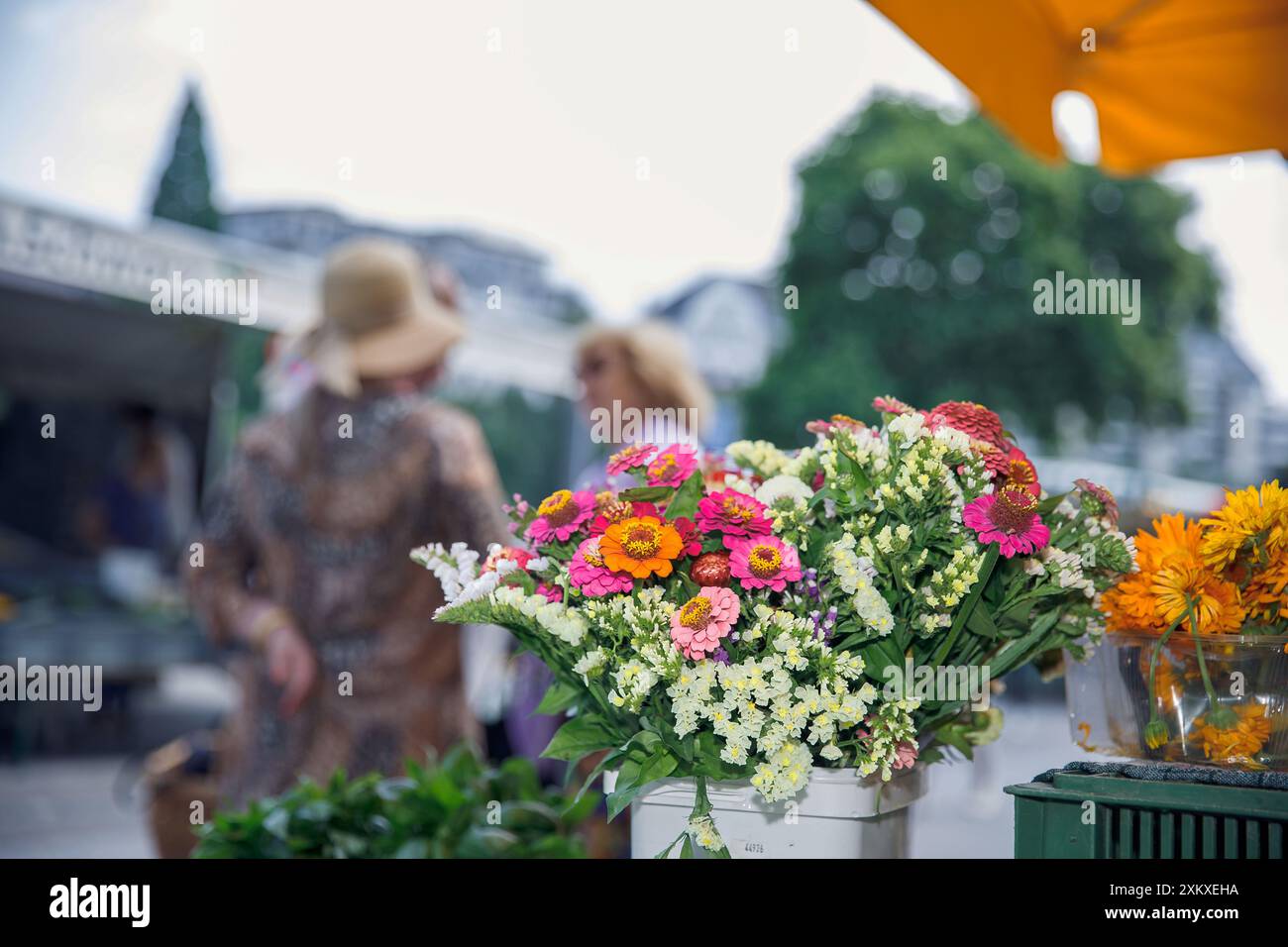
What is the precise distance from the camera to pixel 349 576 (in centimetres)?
296

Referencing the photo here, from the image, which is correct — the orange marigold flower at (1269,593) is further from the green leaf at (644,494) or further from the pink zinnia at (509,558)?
the pink zinnia at (509,558)

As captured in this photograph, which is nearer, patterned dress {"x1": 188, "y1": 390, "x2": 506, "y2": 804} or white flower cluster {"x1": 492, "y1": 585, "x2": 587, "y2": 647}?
white flower cluster {"x1": 492, "y1": 585, "x2": 587, "y2": 647}

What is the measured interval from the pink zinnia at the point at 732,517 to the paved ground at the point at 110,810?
381 cm

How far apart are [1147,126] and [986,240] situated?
72.5 feet

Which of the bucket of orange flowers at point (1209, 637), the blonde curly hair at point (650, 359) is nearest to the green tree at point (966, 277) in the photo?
the blonde curly hair at point (650, 359)

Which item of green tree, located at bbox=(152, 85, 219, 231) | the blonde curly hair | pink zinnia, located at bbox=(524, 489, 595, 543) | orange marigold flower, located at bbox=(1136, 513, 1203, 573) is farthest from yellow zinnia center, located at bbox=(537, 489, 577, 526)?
green tree, located at bbox=(152, 85, 219, 231)

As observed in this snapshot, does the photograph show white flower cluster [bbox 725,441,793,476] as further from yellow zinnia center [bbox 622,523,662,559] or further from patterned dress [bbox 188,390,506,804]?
patterned dress [bbox 188,390,506,804]

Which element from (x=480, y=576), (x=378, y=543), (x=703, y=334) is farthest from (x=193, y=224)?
(x=480, y=576)

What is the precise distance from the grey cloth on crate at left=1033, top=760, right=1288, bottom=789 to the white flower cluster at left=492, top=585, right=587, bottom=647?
0.55 m

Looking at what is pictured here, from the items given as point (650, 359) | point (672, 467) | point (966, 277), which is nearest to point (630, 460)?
point (672, 467)

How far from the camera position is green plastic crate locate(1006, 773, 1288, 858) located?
1.31m

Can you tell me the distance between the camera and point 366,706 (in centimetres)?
298

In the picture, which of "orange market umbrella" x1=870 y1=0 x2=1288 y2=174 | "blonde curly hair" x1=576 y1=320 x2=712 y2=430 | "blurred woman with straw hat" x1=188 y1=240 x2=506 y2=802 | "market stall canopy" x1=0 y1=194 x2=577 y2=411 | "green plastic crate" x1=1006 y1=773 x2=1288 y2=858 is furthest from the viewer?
"market stall canopy" x1=0 y1=194 x2=577 y2=411

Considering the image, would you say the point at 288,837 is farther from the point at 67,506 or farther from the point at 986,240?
the point at 986,240
